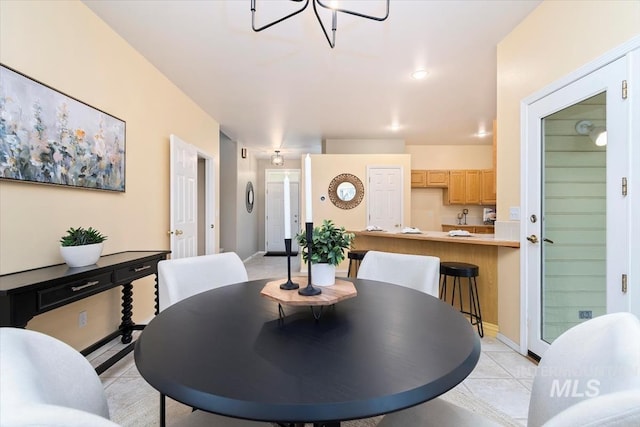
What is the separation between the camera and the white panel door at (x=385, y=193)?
19.7 ft

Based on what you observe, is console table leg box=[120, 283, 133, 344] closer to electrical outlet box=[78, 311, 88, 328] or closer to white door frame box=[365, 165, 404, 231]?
electrical outlet box=[78, 311, 88, 328]

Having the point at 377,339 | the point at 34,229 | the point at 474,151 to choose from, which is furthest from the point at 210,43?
the point at 474,151

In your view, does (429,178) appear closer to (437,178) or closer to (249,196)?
(437,178)

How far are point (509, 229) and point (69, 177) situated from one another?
3396 mm

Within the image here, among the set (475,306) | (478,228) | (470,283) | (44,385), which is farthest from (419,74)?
→ (478,228)

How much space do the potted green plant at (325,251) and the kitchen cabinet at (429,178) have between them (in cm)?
564

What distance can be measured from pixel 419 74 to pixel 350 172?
2843 millimetres

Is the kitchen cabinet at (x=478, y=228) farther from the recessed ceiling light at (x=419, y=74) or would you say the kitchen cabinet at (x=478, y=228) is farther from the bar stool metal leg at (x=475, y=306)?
the recessed ceiling light at (x=419, y=74)

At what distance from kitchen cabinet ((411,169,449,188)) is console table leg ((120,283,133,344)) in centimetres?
545

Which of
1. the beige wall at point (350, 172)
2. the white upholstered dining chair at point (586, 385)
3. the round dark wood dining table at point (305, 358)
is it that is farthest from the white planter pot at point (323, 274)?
the beige wall at point (350, 172)

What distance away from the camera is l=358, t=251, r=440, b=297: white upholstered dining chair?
1.60 m

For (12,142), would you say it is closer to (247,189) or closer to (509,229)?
(509,229)

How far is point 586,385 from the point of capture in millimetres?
677
